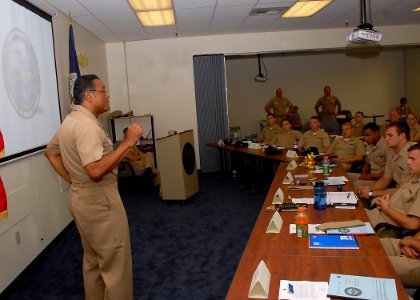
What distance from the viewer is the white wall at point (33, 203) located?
132 inches

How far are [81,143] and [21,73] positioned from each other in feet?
6.74

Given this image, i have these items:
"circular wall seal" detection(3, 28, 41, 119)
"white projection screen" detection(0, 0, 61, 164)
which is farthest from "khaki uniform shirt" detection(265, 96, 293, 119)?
"circular wall seal" detection(3, 28, 41, 119)

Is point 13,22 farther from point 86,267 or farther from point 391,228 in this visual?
point 391,228

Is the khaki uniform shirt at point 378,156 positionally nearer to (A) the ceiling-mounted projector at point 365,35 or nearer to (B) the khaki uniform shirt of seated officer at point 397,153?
(B) the khaki uniform shirt of seated officer at point 397,153

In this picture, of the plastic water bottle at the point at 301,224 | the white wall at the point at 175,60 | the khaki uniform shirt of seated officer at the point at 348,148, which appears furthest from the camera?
the white wall at the point at 175,60

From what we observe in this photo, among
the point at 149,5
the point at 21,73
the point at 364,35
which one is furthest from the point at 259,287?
the point at 149,5

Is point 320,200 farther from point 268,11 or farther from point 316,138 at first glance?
point 268,11

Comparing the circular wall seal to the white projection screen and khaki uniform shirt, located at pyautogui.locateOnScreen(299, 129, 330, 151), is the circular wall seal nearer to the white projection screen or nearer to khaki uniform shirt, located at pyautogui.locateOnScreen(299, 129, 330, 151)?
the white projection screen

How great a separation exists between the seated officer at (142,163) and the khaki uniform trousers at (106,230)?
14.0 feet

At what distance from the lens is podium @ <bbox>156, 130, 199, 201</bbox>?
18.6ft

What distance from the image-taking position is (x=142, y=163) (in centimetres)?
680

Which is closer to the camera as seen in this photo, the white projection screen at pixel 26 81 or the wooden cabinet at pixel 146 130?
the white projection screen at pixel 26 81

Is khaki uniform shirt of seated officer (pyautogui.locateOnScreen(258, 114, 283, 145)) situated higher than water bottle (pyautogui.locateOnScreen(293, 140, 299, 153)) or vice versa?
khaki uniform shirt of seated officer (pyautogui.locateOnScreen(258, 114, 283, 145))

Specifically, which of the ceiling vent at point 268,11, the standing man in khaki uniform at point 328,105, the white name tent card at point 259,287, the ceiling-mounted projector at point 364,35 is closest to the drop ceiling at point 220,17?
the ceiling vent at point 268,11
